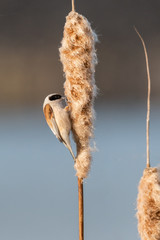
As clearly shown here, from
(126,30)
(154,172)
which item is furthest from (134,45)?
(154,172)

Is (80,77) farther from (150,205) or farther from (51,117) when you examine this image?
(150,205)

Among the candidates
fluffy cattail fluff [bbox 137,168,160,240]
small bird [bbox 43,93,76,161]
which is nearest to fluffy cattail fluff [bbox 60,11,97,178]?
small bird [bbox 43,93,76,161]

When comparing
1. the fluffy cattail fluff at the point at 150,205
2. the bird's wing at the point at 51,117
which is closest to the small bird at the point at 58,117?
the bird's wing at the point at 51,117

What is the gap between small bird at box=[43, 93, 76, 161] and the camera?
3.40 ft

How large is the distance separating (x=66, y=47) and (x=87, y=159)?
287 millimetres

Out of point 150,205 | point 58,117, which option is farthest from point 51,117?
point 150,205

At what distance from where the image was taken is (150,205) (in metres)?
0.99

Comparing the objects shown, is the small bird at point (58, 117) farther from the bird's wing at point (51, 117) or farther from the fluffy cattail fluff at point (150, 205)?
the fluffy cattail fluff at point (150, 205)

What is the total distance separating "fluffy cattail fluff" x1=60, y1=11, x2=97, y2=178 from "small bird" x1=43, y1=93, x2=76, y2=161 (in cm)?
2

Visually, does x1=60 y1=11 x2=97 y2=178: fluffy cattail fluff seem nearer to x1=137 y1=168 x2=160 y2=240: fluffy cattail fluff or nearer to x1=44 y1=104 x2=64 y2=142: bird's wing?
x1=44 y1=104 x2=64 y2=142: bird's wing

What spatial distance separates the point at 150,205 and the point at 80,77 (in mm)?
353

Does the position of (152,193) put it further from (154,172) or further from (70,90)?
(70,90)

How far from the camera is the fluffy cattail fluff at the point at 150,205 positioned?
0.98 meters

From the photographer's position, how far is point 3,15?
145 centimetres
